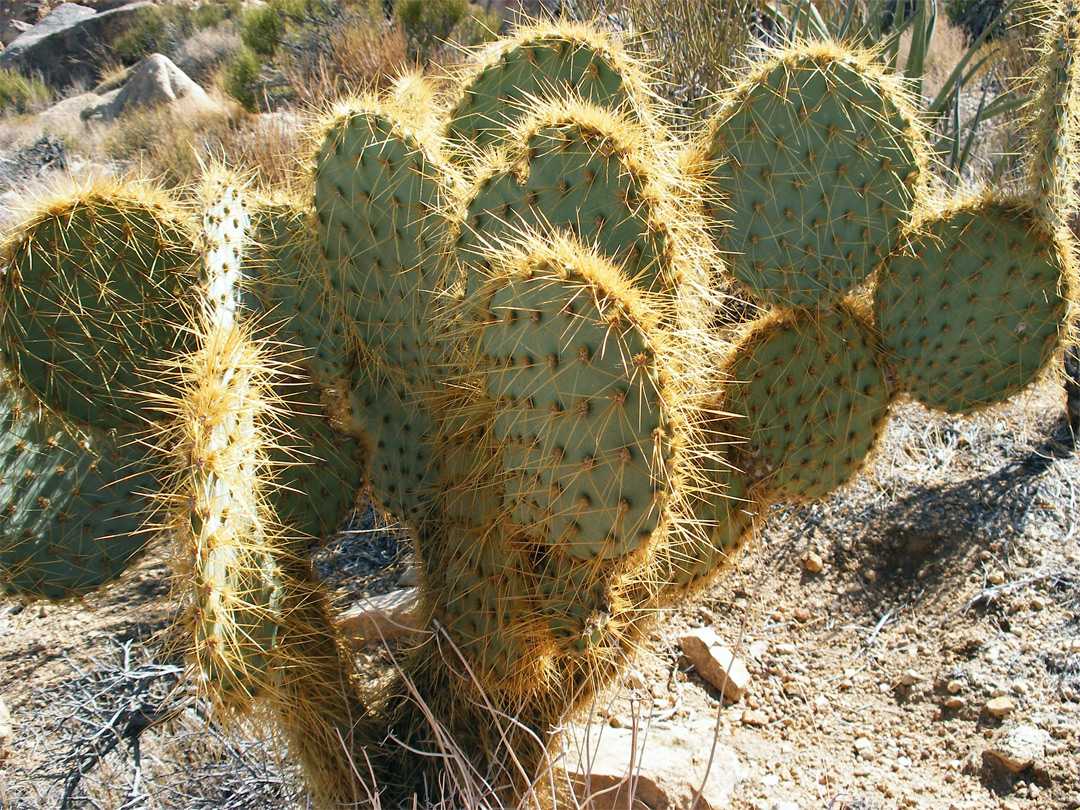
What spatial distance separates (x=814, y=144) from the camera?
180 centimetres

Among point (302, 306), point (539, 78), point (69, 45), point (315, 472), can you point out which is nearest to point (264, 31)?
point (69, 45)

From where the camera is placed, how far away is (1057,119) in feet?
5.81

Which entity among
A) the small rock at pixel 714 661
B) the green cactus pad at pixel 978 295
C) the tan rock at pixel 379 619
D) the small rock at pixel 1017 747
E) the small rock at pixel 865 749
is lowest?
the small rock at pixel 865 749

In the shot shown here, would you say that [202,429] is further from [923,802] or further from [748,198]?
[923,802]

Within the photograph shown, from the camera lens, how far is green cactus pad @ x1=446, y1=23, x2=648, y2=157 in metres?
1.79

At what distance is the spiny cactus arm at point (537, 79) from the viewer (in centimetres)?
179

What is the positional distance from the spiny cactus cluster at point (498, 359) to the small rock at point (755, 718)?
0.83 metres

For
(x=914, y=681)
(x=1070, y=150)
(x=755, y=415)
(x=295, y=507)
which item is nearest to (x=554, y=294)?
(x=295, y=507)

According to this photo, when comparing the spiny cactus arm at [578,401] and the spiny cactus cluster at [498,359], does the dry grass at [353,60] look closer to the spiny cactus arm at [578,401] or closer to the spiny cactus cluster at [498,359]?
the spiny cactus cluster at [498,359]

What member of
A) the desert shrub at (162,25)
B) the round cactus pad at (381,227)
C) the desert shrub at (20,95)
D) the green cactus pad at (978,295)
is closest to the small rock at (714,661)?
the green cactus pad at (978,295)

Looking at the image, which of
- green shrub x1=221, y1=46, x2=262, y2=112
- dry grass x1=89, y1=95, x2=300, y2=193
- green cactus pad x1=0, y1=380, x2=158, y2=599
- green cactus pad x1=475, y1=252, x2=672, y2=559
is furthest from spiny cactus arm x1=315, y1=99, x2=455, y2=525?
green shrub x1=221, y1=46, x2=262, y2=112

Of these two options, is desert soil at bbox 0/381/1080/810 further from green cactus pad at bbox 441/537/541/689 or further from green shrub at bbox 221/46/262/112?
green shrub at bbox 221/46/262/112

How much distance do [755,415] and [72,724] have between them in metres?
2.26

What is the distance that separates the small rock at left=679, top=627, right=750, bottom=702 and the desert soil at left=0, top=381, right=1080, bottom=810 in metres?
0.04
